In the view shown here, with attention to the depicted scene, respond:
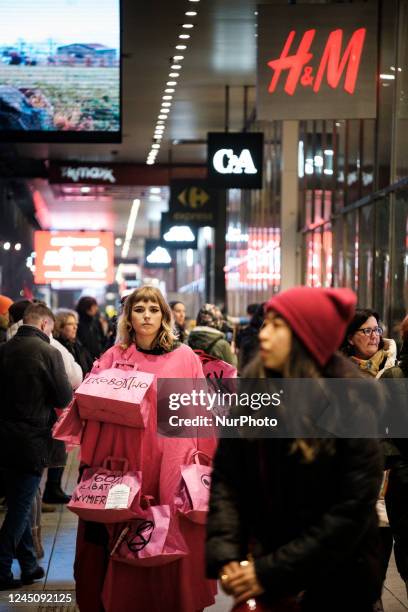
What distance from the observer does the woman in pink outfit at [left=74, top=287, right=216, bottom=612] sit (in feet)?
18.3

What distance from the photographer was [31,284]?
33.3 meters

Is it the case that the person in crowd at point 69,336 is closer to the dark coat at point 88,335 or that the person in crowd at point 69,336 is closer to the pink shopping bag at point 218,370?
the pink shopping bag at point 218,370

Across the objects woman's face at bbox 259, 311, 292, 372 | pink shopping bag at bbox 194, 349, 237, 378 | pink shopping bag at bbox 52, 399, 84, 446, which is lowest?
pink shopping bag at bbox 52, 399, 84, 446

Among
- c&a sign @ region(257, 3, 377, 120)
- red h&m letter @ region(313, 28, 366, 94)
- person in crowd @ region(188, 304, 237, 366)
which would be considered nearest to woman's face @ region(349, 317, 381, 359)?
person in crowd @ region(188, 304, 237, 366)

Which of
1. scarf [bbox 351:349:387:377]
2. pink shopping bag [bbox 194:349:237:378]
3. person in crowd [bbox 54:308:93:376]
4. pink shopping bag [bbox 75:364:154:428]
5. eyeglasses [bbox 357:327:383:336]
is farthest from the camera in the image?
person in crowd [bbox 54:308:93:376]

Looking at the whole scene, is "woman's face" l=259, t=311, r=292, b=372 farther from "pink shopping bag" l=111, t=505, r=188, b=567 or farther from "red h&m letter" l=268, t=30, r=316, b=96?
"red h&m letter" l=268, t=30, r=316, b=96

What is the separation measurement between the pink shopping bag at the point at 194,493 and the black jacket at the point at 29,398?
6.13 feet

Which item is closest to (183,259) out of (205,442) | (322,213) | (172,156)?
(172,156)

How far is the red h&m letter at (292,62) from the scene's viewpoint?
1027cm

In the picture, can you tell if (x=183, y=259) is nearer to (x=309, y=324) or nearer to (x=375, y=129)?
(x=375, y=129)

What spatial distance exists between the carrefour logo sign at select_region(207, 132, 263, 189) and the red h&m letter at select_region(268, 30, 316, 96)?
619cm

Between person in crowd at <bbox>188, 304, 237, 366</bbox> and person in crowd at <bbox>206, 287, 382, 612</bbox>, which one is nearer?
person in crowd at <bbox>206, 287, 382, 612</bbox>

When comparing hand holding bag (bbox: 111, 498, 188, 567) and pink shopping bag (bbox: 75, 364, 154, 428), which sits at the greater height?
pink shopping bag (bbox: 75, 364, 154, 428)

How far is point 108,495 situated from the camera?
5.46 metres
